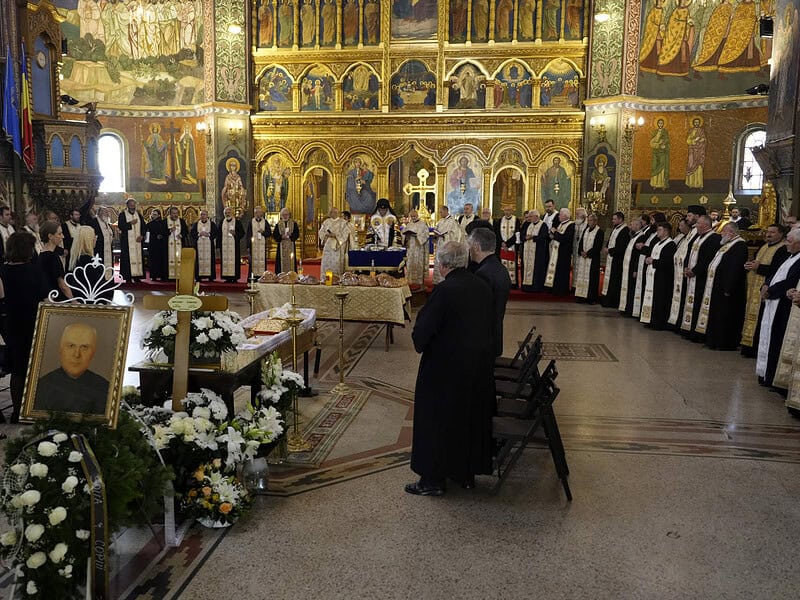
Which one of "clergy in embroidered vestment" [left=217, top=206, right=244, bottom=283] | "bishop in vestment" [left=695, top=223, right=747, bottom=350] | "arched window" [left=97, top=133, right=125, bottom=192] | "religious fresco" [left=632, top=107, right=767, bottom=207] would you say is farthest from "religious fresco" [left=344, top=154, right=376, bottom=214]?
"bishop in vestment" [left=695, top=223, right=747, bottom=350]

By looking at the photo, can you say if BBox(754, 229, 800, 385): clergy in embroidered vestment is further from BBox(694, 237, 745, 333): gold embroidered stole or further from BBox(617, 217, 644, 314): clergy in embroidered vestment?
BBox(617, 217, 644, 314): clergy in embroidered vestment

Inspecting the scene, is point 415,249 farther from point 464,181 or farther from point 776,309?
point 776,309

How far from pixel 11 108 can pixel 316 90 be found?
36.4 feet

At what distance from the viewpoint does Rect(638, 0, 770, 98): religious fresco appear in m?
20.1

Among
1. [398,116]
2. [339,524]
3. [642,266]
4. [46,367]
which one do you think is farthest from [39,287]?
[398,116]

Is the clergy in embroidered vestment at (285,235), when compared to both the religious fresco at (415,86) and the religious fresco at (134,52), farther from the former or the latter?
the religious fresco at (134,52)

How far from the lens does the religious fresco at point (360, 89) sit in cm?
2222

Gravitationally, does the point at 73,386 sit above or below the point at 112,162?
below

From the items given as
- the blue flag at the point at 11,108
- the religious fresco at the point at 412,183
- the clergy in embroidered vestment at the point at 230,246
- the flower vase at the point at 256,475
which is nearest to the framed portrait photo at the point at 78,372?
the flower vase at the point at 256,475

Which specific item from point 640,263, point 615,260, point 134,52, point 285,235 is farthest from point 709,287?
point 134,52

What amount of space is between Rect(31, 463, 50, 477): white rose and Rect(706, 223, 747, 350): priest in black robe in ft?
31.0

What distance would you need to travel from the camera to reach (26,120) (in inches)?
526

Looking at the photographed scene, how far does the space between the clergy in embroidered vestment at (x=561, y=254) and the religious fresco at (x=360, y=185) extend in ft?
25.8

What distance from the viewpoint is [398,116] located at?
Result: 71.5 ft
